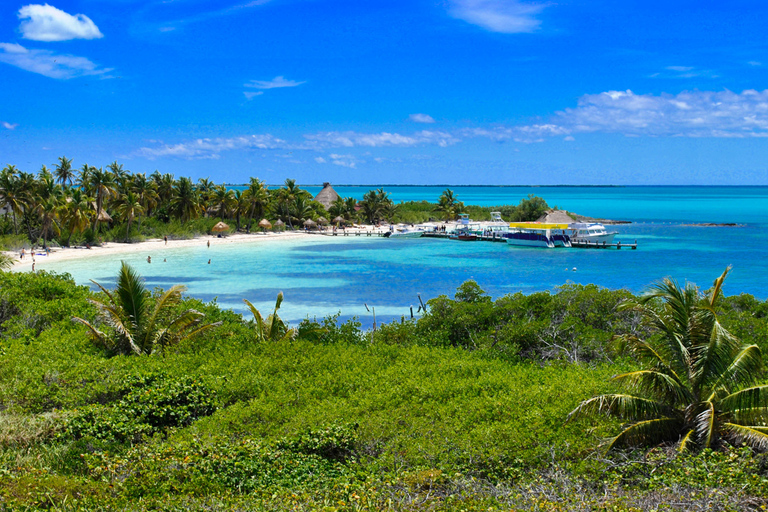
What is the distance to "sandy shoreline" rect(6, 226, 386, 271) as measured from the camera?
132 ft

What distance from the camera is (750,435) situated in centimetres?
753

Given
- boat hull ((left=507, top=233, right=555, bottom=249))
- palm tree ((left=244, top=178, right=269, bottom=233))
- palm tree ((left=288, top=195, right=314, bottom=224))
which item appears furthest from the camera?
palm tree ((left=288, top=195, right=314, bottom=224))

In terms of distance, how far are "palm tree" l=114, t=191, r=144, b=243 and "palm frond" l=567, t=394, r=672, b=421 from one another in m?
48.8

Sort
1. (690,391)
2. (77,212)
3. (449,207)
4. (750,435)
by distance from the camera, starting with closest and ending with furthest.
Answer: (750,435) < (690,391) < (77,212) < (449,207)

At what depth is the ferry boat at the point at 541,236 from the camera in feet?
192

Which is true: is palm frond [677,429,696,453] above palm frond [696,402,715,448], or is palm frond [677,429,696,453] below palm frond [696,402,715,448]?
below

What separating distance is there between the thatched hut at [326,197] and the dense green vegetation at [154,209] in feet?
11.0

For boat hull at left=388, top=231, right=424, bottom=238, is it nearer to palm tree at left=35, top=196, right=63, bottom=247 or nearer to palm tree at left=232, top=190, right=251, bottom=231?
palm tree at left=232, top=190, right=251, bottom=231

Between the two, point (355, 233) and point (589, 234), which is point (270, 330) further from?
point (355, 233)

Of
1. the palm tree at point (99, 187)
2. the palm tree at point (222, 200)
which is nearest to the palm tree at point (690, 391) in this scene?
the palm tree at point (99, 187)

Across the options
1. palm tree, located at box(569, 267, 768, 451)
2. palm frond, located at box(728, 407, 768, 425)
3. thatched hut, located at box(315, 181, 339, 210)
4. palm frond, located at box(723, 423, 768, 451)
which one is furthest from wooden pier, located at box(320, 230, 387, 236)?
A: palm frond, located at box(723, 423, 768, 451)

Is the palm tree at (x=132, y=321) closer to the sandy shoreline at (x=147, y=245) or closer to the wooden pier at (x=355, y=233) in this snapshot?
the sandy shoreline at (x=147, y=245)

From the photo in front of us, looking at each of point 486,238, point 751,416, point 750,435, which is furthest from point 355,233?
point 750,435

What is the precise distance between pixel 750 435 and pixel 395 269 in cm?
3482
